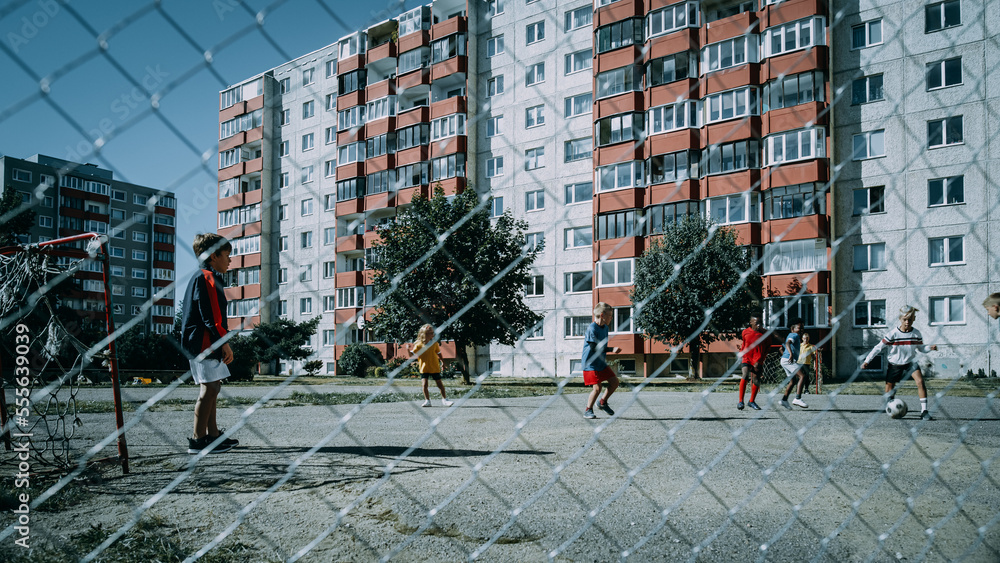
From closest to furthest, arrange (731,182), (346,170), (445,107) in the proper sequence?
(346,170) < (731,182) < (445,107)

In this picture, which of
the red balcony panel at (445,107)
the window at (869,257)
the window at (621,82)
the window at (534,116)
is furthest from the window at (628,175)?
the window at (869,257)

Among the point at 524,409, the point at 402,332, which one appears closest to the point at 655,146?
the point at 402,332

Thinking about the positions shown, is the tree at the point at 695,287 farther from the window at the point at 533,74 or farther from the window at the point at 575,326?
the window at the point at 533,74

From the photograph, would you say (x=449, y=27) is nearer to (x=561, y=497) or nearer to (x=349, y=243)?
(x=561, y=497)

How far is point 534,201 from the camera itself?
33.8 meters

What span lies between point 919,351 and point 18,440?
971 centimetres

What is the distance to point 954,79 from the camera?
23938mm

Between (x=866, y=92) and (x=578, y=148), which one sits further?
(x=578, y=148)

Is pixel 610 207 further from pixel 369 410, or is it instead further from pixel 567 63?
pixel 369 410

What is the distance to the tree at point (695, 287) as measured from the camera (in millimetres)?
23859

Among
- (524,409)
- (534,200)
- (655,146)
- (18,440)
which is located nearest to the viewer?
(18,440)

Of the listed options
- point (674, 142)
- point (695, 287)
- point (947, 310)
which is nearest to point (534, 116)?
point (674, 142)

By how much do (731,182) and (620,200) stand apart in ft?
16.0

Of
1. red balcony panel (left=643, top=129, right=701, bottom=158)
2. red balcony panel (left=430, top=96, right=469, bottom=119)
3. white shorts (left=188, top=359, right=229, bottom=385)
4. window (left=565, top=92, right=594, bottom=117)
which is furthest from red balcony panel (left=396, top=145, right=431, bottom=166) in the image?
red balcony panel (left=430, top=96, right=469, bottom=119)
